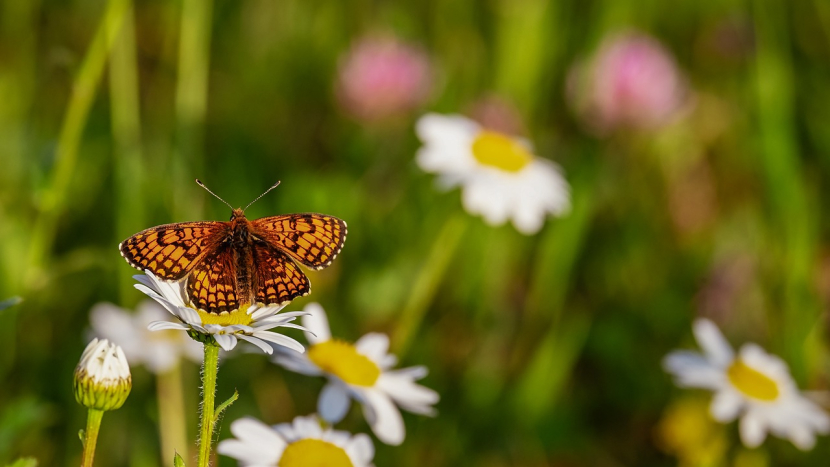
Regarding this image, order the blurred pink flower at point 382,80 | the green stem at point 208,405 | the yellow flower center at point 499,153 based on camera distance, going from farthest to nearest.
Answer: the blurred pink flower at point 382,80 → the yellow flower center at point 499,153 → the green stem at point 208,405

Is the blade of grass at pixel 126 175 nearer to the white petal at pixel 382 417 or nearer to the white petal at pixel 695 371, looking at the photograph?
the white petal at pixel 382 417

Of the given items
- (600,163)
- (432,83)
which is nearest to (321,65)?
(432,83)

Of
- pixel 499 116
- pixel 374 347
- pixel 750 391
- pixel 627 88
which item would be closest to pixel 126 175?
pixel 374 347

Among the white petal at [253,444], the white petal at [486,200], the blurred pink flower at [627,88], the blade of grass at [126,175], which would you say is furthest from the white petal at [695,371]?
the blurred pink flower at [627,88]

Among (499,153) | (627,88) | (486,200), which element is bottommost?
(486,200)

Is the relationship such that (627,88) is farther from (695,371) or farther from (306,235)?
(306,235)

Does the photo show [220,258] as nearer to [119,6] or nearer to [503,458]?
[119,6]
